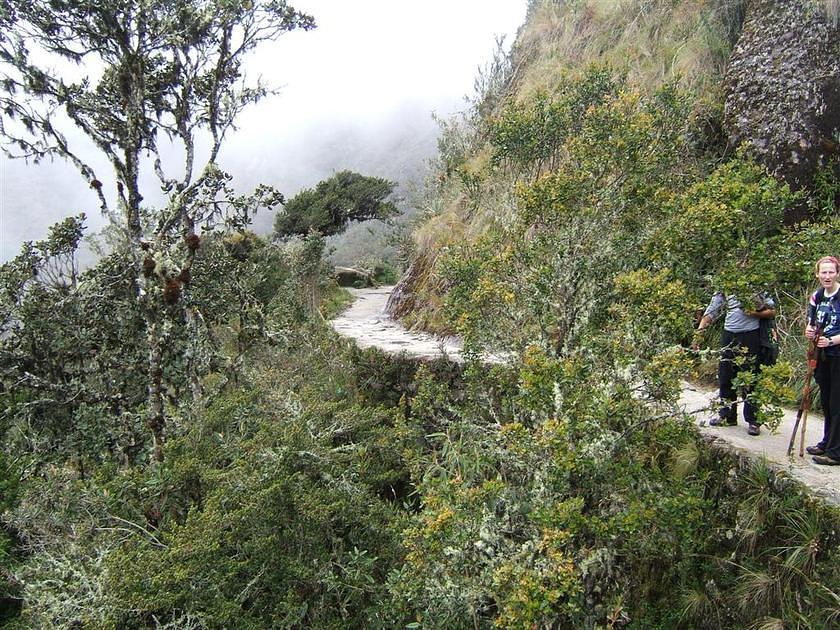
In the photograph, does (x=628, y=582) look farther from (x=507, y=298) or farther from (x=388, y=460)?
(x=388, y=460)

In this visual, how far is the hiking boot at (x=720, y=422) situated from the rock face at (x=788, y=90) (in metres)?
3.63

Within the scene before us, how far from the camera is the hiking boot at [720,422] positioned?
13.8 feet

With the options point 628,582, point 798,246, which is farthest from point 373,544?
point 798,246

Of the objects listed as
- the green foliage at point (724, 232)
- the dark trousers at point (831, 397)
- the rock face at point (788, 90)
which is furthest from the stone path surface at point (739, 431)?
the rock face at point (788, 90)

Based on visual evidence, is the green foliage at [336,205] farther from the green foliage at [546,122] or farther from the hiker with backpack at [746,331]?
the hiker with backpack at [746,331]

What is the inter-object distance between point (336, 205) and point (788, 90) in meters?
17.2

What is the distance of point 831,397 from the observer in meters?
3.41

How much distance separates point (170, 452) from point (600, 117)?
15.9ft

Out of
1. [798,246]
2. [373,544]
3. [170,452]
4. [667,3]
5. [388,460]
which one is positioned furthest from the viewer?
[667,3]

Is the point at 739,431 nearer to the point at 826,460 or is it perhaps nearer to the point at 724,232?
the point at 826,460

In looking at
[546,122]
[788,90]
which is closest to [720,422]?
[546,122]

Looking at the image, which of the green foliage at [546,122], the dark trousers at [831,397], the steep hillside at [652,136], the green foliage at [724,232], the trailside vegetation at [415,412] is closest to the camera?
the trailside vegetation at [415,412]

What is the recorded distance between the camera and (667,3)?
33.3ft

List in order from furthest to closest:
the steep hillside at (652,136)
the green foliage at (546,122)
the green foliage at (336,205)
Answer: the green foliage at (336,205)
the green foliage at (546,122)
the steep hillside at (652,136)
